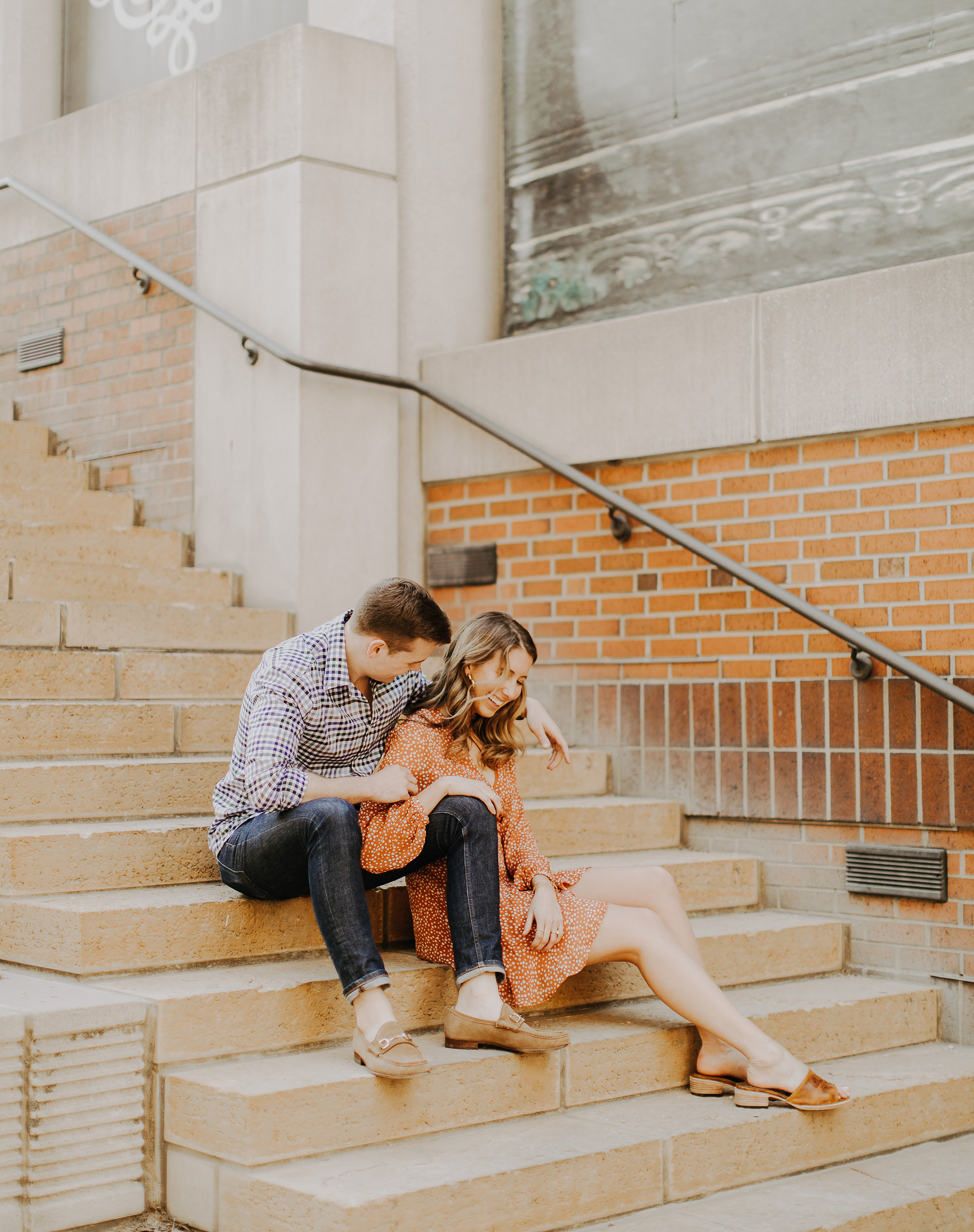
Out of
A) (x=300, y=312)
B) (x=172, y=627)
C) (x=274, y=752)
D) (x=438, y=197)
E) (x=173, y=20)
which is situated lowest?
(x=274, y=752)

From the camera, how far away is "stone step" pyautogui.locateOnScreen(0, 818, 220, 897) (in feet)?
11.7

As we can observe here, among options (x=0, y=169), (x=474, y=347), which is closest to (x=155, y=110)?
(x=0, y=169)

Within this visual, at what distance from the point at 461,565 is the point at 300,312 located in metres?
1.11

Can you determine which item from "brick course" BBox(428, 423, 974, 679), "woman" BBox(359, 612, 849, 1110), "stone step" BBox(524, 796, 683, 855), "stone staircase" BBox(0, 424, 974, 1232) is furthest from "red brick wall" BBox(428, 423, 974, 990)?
"woman" BBox(359, 612, 849, 1110)

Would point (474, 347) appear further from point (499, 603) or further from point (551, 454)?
point (499, 603)

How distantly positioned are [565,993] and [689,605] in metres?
1.60

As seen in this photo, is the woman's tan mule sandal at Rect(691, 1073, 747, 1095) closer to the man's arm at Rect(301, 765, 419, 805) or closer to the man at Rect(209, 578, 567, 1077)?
the man at Rect(209, 578, 567, 1077)

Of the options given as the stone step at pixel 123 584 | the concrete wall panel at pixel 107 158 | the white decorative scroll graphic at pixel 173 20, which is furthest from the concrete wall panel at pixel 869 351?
the white decorative scroll graphic at pixel 173 20

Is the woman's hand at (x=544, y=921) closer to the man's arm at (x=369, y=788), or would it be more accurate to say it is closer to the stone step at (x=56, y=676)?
the man's arm at (x=369, y=788)

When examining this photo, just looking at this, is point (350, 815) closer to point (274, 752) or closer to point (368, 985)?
point (274, 752)

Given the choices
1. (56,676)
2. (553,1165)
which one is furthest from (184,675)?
(553,1165)

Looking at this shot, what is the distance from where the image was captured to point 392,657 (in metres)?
3.53

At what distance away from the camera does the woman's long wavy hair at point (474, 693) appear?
3.63m

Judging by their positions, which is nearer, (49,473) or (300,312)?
(300,312)
